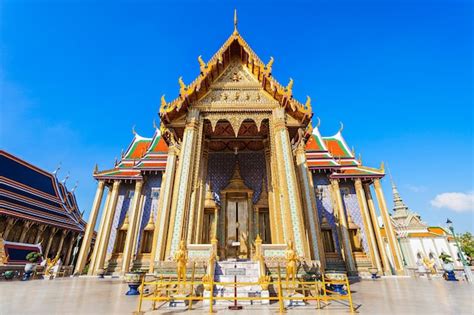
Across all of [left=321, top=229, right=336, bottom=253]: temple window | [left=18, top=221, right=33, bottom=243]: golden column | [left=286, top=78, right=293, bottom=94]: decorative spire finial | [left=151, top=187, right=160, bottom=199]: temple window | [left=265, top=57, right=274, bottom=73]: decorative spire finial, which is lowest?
[left=321, top=229, right=336, bottom=253]: temple window

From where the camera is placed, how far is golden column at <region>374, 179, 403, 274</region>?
12.8m

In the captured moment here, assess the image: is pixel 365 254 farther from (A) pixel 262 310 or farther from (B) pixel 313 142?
(A) pixel 262 310

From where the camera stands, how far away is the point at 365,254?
12719 millimetres

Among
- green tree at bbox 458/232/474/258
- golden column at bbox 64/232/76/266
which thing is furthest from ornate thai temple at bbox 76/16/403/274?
green tree at bbox 458/232/474/258

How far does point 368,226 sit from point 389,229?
1.55m

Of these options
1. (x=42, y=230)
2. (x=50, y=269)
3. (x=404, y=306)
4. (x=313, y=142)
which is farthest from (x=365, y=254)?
(x=42, y=230)

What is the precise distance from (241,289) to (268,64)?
7.53 metres

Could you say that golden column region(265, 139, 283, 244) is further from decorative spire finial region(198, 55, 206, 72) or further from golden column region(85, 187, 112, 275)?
golden column region(85, 187, 112, 275)

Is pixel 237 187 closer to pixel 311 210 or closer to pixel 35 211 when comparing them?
pixel 311 210

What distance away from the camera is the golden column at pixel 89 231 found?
12.8 m

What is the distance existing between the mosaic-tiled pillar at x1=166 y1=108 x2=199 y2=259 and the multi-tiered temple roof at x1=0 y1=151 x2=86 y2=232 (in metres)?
16.0

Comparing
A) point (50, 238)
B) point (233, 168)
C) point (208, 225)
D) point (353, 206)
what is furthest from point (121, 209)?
point (353, 206)

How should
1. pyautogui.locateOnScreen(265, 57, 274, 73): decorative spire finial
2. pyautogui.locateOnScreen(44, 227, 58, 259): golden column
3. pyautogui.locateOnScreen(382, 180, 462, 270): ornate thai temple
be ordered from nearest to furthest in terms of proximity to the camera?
pyautogui.locateOnScreen(265, 57, 274, 73): decorative spire finial
pyautogui.locateOnScreen(44, 227, 58, 259): golden column
pyautogui.locateOnScreen(382, 180, 462, 270): ornate thai temple

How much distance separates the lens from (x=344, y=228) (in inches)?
505
